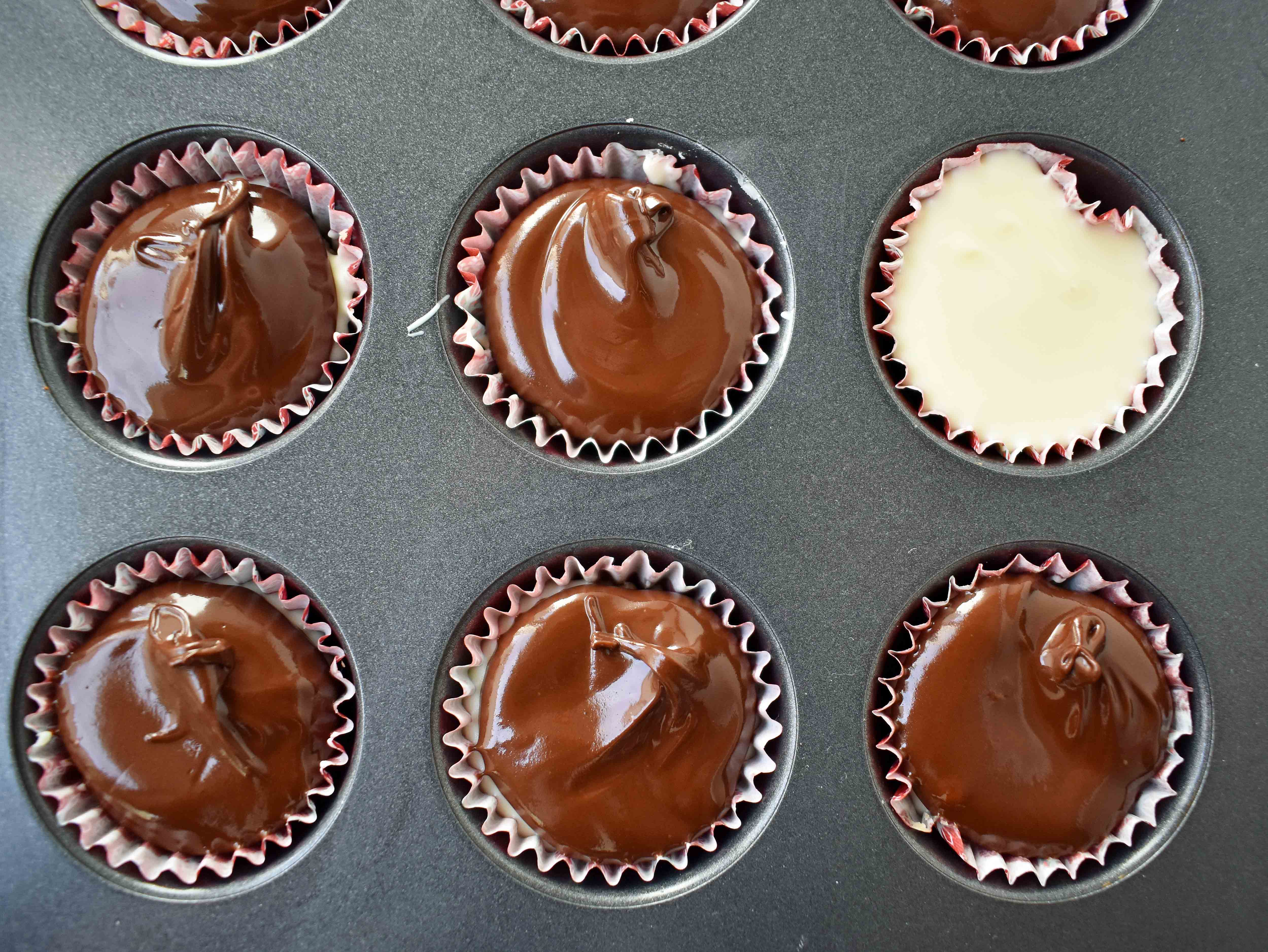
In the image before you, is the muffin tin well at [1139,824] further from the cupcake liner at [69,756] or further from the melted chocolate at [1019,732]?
the cupcake liner at [69,756]

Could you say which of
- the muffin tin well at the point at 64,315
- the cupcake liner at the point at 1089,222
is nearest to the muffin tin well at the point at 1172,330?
the cupcake liner at the point at 1089,222

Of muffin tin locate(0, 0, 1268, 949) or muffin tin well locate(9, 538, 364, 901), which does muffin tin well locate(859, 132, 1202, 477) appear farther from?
muffin tin well locate(9, 538, 364, 901)

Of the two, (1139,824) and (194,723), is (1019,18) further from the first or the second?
(194,723)

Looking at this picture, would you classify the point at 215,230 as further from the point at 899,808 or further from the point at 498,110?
the point at 899,808

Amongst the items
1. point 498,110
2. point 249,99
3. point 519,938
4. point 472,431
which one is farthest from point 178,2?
point 519,938

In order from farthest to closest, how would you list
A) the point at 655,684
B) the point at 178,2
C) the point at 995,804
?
the point at 178,2 → the point at 995,804 → the point at 655,684

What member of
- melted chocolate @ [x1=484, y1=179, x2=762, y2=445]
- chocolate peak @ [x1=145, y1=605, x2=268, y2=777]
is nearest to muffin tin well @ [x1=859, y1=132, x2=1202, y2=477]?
melted chocolate @ [x1=484, y1=179, x2=762, y2=445]
